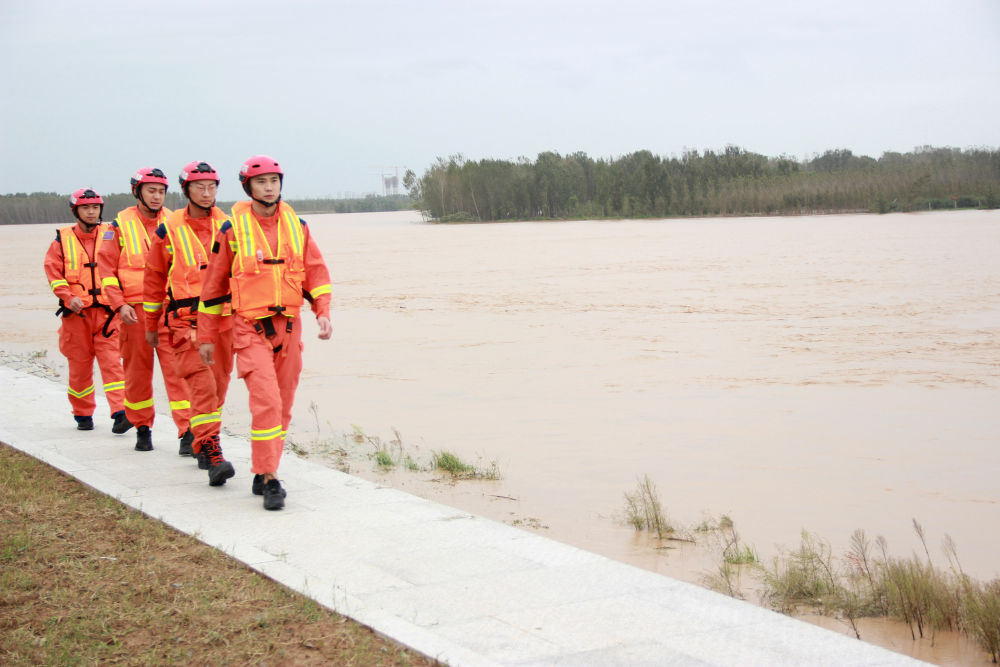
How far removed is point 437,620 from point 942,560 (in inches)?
152

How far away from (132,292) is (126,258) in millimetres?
275

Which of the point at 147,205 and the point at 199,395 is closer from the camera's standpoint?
the point at 199,395

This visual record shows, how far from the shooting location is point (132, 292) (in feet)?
26.7

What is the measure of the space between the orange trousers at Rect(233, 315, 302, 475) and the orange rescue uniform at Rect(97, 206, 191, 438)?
1932 mm

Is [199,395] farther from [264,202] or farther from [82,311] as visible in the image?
[82,311]

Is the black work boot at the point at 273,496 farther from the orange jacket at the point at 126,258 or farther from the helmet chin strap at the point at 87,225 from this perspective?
the helmet chin strap at the point at 87,225

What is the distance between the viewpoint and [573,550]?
5465 mm

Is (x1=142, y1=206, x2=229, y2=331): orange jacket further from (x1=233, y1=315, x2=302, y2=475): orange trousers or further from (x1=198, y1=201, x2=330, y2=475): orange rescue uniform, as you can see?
(x1=233, y1=315, x2=302, y2=475): orange trousers

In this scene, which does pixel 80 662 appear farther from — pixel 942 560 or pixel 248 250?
pixel 942 560

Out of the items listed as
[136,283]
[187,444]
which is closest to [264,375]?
[187,444]

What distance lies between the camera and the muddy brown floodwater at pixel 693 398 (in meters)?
7.60

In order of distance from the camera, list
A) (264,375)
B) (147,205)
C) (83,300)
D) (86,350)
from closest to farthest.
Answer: (264,375), (147,205), (83,300), (86,350)

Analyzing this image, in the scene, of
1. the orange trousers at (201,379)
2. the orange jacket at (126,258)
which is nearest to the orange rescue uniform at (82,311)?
the orange jacket at (126,258)

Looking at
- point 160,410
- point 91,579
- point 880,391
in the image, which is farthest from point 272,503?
point 880,391
